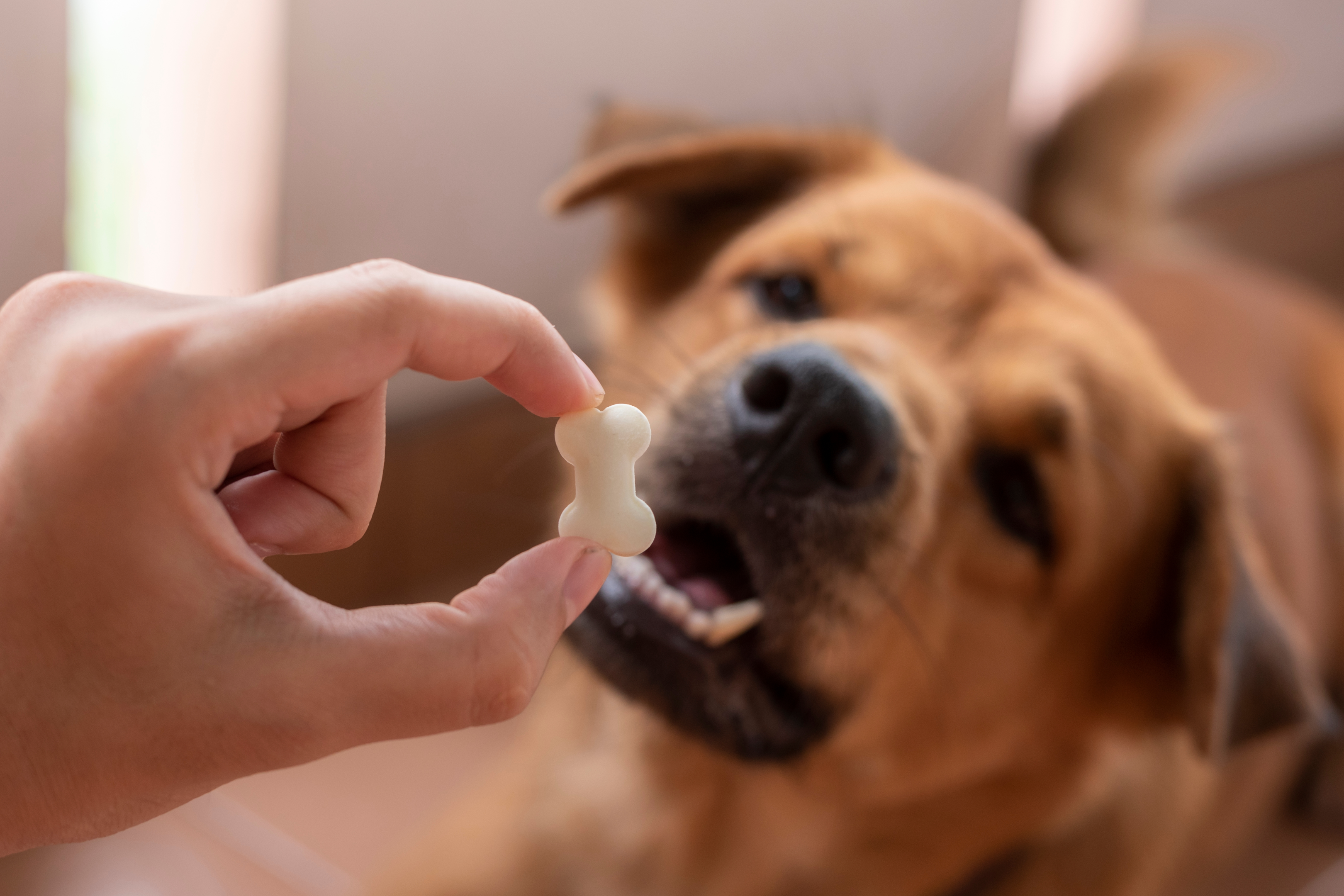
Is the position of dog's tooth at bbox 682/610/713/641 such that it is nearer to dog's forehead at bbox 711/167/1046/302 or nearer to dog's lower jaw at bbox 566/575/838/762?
dog's lower jaw at bbox 566/575/838/762

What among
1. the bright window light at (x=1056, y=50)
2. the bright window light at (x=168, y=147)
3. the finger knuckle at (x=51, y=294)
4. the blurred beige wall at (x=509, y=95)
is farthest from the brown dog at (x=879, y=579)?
the bright window light at (x=1056, y=50)

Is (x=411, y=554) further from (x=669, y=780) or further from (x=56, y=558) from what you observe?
(x=56, y=558)

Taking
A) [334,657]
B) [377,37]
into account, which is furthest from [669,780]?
[377,37]

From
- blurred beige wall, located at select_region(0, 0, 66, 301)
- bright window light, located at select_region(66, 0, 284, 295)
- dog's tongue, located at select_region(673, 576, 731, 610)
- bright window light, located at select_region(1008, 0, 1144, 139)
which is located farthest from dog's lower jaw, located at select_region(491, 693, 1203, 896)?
bright window light, located at select_region(1008, 0, 1144, 139)

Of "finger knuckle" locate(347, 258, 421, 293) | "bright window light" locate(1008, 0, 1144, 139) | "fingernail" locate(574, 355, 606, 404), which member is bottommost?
"fingernail" locate(574, 355, 606, 404)

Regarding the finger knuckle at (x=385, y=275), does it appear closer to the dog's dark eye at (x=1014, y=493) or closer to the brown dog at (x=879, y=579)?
the brown dog at (x=879, y=579)

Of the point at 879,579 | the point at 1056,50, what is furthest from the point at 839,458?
the point at 1056,50
